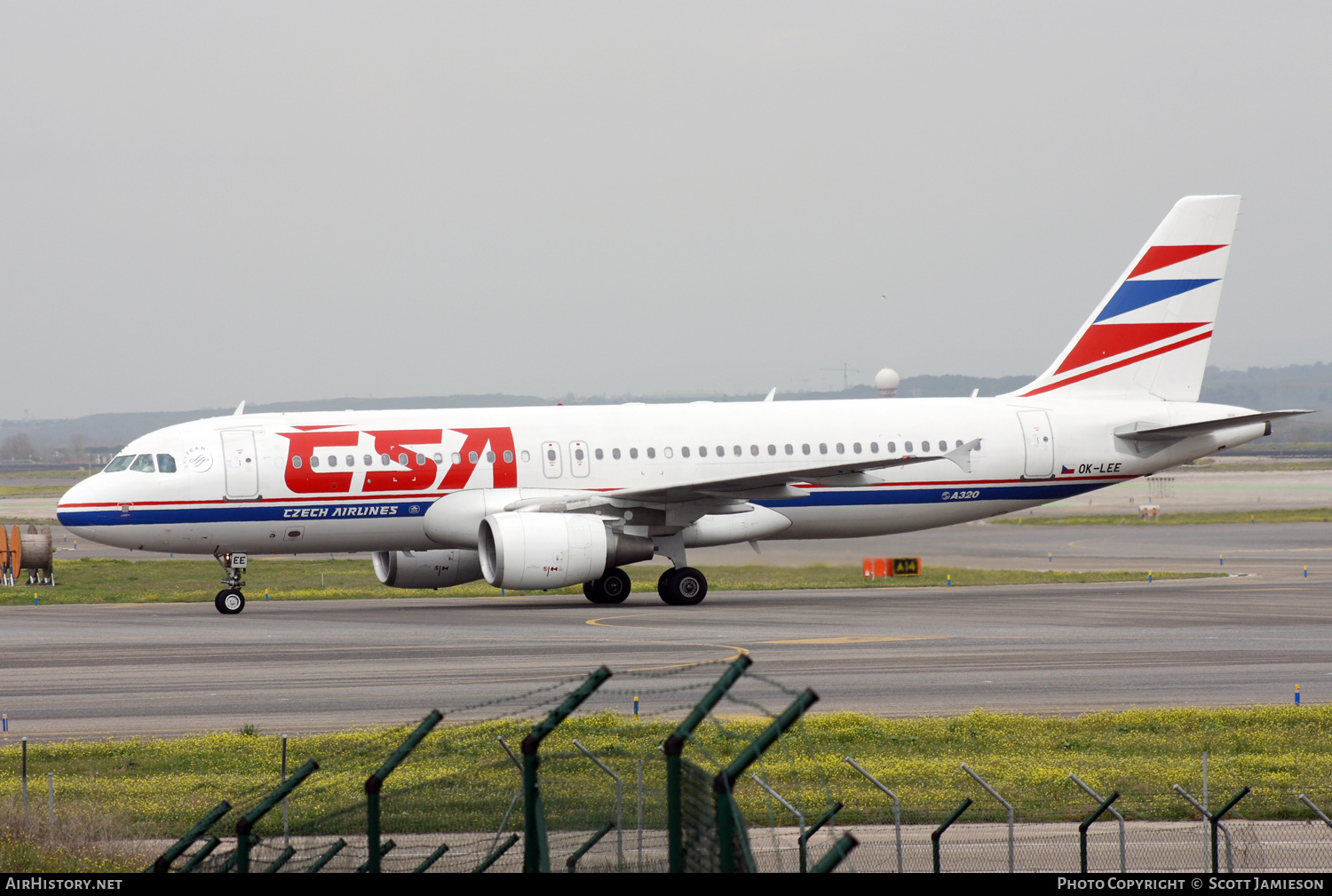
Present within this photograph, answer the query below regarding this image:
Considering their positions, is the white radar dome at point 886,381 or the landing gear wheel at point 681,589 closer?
the landing gear wheel at point 681,589

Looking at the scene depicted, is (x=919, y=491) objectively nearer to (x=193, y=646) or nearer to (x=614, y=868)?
(x=193, y=646)

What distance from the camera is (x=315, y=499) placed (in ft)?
109

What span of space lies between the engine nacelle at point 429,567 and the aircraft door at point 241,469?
4179mm

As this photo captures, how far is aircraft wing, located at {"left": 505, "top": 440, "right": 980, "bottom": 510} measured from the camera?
32188 millimetres

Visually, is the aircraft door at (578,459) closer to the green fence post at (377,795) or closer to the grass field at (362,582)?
the grass field at (362,582)

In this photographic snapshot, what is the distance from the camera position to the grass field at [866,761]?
45.1ft

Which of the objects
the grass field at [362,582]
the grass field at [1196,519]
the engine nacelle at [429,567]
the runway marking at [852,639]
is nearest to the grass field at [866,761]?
the runway marking at [852,639]

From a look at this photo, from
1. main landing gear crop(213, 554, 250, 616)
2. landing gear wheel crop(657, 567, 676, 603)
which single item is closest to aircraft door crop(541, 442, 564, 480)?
landing gear wheel crop(657, 567, 676, 603)

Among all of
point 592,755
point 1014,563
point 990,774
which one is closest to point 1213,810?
point 990,774

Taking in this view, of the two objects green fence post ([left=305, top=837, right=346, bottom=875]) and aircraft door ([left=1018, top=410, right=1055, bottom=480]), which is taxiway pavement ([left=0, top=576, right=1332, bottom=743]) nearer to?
aircraft door ([left=1018, top=410, right=1055, bottom=480])

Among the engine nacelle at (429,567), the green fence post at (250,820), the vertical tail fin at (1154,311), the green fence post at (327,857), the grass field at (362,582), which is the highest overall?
the vertical tail fin at (1154,311)

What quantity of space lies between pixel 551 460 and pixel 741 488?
5.13 meters

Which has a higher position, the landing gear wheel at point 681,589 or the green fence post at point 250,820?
the green fence post at point 250,820

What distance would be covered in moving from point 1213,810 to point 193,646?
788 inches
